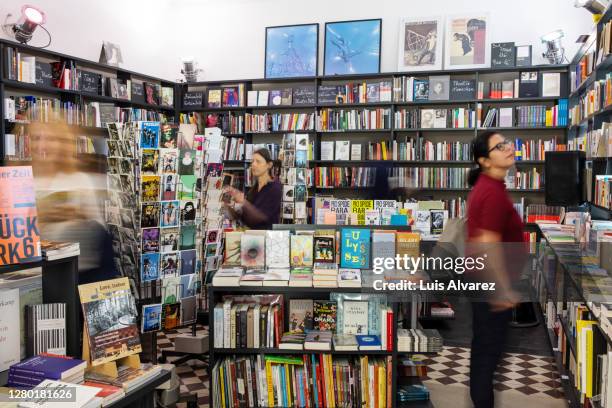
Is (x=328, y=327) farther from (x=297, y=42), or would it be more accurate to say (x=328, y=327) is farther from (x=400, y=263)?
(x=297, y=42)

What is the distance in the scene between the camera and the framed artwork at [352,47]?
7.39 m

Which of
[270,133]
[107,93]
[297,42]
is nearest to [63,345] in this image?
[107,93]

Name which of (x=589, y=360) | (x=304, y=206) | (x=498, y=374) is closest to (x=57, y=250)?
(x=589, y=360)

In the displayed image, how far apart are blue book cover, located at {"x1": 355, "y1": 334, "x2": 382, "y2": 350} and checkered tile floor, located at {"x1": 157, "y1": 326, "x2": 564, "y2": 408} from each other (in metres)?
0.96

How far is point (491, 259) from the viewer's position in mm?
2678

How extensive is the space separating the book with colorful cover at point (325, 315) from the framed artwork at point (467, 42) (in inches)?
192

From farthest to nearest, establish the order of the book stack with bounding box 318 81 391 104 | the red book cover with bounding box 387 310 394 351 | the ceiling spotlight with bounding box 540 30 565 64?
the book stack with bounding box 318 81 391 104, the ceiling spotlight with bounding box 540 30 565 64, the red book cover with bounding box 387 310 394 351

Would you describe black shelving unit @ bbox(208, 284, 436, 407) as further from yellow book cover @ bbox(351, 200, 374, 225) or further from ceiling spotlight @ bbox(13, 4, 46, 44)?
ceiling spotlight @ bbox(13, 4, 46, 44)

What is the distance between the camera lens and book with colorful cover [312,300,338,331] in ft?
10.6

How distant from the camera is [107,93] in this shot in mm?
6492

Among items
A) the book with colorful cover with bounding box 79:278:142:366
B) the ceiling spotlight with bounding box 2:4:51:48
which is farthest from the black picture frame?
the book with colorful cover with bounding box 79:278:142:366

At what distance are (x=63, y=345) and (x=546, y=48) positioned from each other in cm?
661

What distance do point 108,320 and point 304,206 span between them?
4.16 meters

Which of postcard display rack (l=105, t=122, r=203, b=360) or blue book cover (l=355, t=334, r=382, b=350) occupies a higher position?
postcard display rack (l=105, t=122, r=203, b=360)
